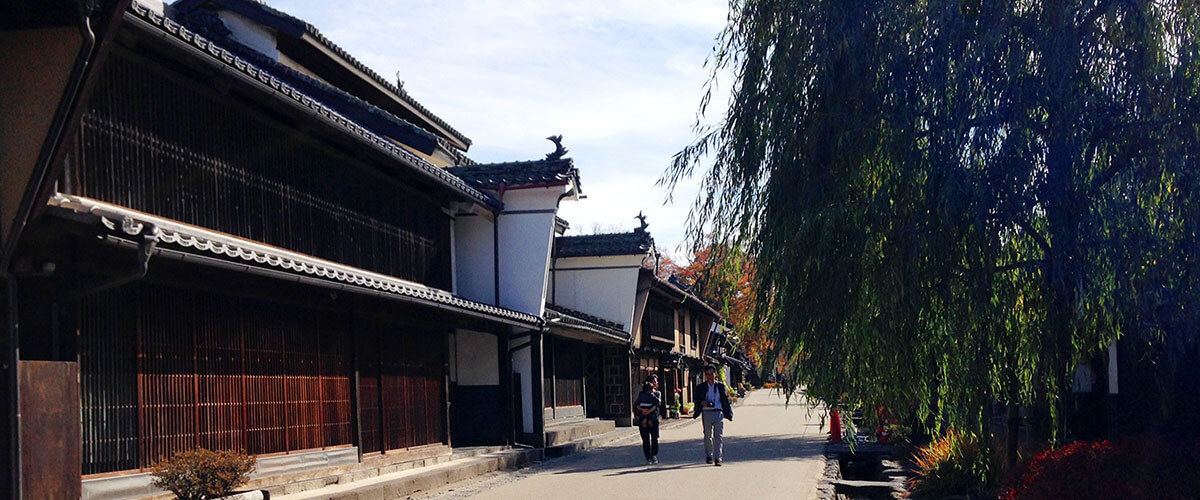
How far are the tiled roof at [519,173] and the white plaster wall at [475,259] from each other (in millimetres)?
886

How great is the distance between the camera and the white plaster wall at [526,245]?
920 inches

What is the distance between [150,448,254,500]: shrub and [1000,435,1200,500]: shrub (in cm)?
769

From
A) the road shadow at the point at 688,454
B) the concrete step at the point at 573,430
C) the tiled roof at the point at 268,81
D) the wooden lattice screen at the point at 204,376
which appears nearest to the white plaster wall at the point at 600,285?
the concrete step at the point at 573,430

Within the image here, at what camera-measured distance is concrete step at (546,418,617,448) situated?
82.5 feet

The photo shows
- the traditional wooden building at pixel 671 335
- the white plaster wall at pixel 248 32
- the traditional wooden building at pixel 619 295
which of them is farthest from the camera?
the traditional wooden building at pixel 671 335

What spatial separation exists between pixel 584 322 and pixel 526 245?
5890 millimetres

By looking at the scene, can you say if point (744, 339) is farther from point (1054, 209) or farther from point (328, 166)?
point (328, 166)

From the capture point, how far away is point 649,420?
2059cm

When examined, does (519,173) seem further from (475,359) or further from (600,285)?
(600,285)

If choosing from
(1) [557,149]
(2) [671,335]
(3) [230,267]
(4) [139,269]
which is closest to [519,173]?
(1) [557,149]

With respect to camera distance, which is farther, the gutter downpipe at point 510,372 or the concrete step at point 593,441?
the concrete step at point 593,441

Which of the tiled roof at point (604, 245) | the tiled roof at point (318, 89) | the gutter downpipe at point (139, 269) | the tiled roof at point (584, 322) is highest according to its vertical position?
the tiled roof at point (318, 89)

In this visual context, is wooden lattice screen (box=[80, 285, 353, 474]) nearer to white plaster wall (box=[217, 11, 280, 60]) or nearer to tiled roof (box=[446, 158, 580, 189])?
white plaster wall (box=[217, 11, 280, 60])

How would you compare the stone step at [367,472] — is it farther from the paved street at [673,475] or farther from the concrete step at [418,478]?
the paved street at [673,475]
